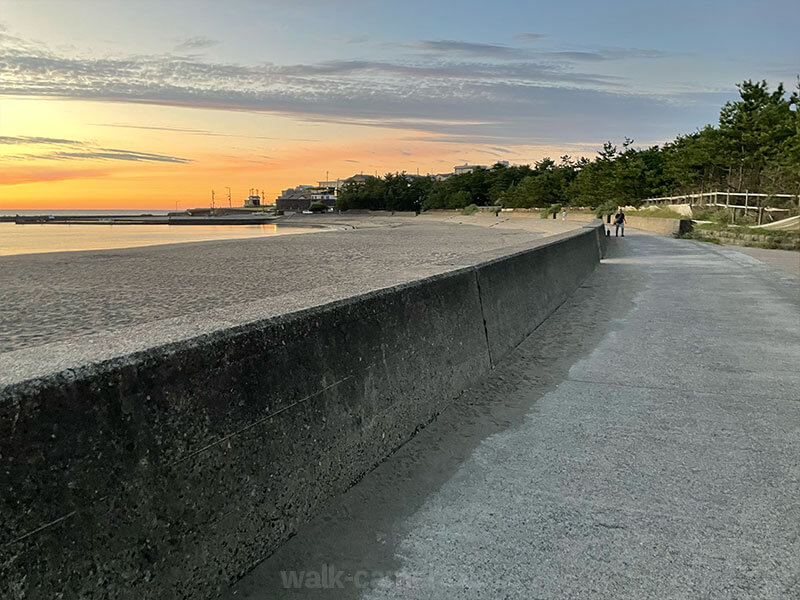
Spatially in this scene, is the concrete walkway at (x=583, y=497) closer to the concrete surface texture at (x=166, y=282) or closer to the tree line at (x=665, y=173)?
the concrete surface texture at (x=166, y=282)

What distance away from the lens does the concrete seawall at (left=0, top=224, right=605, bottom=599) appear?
196 centimetres

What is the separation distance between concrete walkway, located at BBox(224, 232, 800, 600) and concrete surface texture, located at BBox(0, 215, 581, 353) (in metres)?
1.18

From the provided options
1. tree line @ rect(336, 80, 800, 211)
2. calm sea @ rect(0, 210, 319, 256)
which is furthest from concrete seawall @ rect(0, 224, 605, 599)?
tree line @ rect(336, 80, 800, 211)

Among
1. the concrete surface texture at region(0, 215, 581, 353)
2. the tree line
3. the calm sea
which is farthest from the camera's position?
the tree line

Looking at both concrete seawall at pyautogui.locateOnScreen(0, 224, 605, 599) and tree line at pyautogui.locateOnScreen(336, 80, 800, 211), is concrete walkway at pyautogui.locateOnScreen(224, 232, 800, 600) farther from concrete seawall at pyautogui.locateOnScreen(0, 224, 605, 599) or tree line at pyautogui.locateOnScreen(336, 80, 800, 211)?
tree line at pyautogui.locateOnScreen(336, 80, 800, 211)

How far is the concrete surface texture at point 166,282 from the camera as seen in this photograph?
22.7 ft

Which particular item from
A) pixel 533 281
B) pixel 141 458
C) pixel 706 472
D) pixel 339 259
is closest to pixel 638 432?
pixel 706 472

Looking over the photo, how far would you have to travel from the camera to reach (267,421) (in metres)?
2.92

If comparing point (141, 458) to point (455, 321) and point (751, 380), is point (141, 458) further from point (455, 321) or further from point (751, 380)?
point (751, 380)

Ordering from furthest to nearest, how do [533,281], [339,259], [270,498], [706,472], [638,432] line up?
[339,259] < [533,281] < [638,432] < [706,472] < [270,498]

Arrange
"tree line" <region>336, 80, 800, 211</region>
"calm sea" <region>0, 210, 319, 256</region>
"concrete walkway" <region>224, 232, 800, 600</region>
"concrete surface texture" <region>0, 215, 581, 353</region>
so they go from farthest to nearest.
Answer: "tree line" <region>336, 80, 800, 211</region> < "calm sea" <region>0, 210, 319, 256</region> < "concrete surface texture" <region>0, 215, 581, 353</region> < "concrete walkway" <region>224, 232, 800, 600</region>

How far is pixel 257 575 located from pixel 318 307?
4.36ft

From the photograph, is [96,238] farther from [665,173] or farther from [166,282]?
[665,173]

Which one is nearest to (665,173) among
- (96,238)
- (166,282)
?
(96,238)
